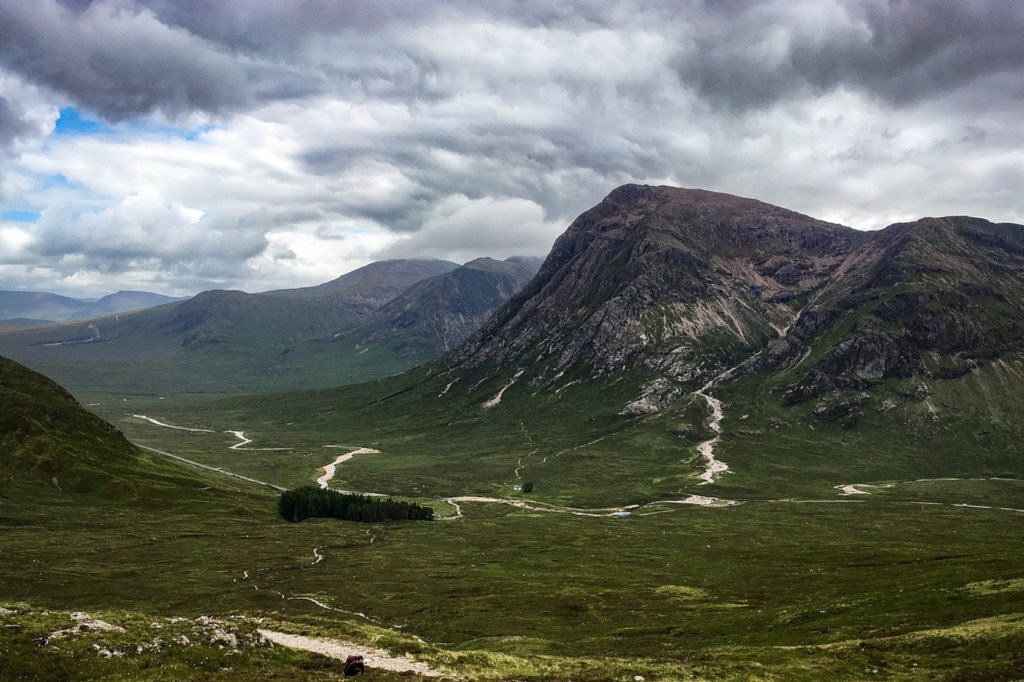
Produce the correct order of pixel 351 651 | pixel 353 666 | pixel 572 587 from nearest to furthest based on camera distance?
pixel 353 666, pixel 351 651, pixel 572 587

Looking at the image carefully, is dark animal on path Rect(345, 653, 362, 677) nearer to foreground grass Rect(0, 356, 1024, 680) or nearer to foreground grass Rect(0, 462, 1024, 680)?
foreground grass Rect(0, 356, 1024, 680)

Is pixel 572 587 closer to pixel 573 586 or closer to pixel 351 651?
pixel 573 586

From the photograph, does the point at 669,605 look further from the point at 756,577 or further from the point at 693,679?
the point at 693,679

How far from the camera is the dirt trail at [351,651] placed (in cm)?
6247

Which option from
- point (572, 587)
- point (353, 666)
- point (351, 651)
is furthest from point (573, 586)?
point (353, 666)

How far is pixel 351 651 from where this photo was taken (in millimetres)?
69250

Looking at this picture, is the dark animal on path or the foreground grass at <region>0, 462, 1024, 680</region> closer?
the dark animal on path

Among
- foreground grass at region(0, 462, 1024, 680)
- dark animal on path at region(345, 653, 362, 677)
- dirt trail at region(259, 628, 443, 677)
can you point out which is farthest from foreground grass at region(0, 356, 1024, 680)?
dark animal on path at region(345, 653, 362, 677)

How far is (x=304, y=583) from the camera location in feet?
403

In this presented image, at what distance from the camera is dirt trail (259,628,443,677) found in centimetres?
6247

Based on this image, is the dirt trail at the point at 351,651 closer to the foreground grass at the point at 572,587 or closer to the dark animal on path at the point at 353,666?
the dark animal on path at the point at 353,666

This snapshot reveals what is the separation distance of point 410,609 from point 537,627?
24.3 m

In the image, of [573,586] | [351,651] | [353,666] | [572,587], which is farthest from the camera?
[573,586]

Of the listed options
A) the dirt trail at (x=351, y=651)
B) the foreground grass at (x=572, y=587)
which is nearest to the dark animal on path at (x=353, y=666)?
the dirt trail at (x=351, y=651)
